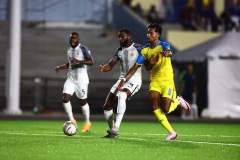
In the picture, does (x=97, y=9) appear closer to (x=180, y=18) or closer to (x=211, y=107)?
(x=180, y=18)

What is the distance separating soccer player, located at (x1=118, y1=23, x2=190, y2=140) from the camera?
14750 millimetres

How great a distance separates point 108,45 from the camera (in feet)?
119

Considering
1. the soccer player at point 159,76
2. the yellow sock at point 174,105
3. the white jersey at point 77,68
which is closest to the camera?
the soccer player at point 159,76

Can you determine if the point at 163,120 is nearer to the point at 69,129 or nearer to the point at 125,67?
the point at 125,67

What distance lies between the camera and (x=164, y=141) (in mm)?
14578

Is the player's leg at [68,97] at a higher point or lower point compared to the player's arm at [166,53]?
lower

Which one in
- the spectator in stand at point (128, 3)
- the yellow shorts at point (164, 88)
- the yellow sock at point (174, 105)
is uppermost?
the spectator in stand at point (128, 3)

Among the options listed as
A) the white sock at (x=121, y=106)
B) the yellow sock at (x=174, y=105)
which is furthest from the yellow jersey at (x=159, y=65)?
the white sock at (x=121, y=106)

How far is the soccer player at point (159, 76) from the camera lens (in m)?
14.8

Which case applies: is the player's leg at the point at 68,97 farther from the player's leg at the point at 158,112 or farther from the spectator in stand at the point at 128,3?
the spectator in stand at the point at 128,3

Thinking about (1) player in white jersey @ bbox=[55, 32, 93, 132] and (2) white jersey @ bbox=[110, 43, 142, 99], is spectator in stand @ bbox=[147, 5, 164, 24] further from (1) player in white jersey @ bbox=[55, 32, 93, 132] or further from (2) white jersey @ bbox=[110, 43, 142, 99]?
(2) white jersey @ bbox=[110, 43, 142, 99]

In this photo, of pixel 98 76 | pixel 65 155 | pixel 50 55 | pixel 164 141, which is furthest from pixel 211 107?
pixel 65 155

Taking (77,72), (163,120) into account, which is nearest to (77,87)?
(77,72)

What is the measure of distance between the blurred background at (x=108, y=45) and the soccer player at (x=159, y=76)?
13788mm
